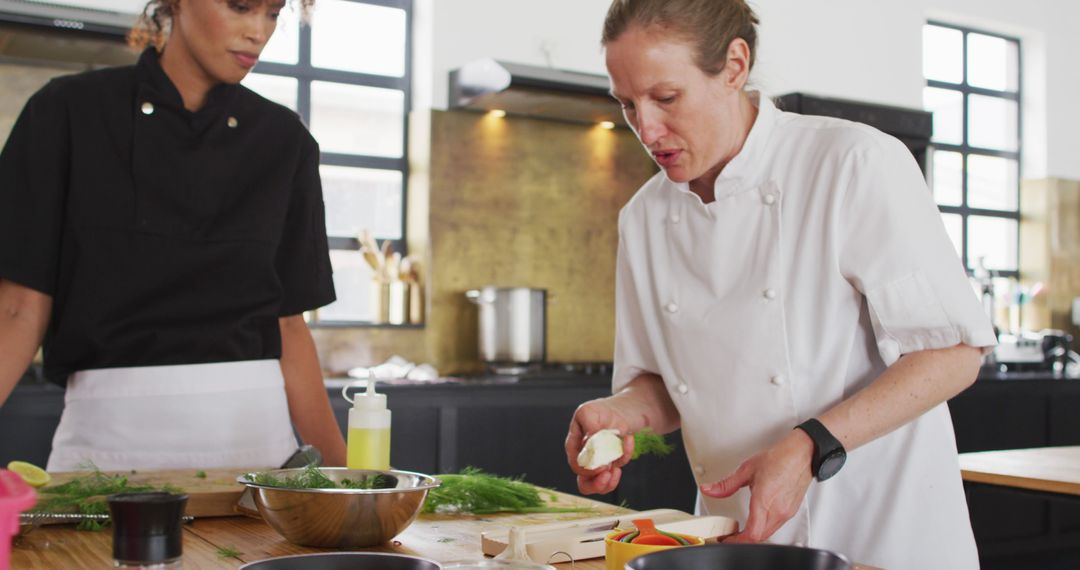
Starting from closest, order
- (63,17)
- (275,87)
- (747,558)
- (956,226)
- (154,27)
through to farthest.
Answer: (747,558)
(154,27)
(63,17)
(275,87)
(956,226)

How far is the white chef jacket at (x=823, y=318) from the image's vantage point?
4.94ft

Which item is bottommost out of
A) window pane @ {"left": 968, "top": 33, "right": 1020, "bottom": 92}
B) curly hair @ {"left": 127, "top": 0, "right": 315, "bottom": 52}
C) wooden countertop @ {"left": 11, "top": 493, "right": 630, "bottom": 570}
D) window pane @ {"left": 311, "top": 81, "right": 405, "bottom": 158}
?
wooden countertop @ {"left": 11, "top": 493, "right": 630, "bottom": 570}

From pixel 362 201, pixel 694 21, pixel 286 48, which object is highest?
pixel 286 48

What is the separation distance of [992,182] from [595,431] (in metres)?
6.43

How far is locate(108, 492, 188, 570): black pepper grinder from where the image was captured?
0.94m

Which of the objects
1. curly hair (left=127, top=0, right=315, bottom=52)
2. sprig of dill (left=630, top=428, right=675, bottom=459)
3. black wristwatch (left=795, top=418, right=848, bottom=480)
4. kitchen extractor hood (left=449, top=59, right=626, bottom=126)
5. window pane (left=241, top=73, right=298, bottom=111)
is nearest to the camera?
black wristwatch (left=795, top=418, right=848, bottom=480)

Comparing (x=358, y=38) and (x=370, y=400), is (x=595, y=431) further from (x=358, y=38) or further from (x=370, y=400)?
(x=358, y=38)

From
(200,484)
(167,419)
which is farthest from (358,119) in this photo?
(200,484)

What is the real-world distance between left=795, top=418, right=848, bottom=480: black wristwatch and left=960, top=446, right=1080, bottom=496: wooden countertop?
1186mm

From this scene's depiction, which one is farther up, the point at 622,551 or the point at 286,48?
the point at 286,48

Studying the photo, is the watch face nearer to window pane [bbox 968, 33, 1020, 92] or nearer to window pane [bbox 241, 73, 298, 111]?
window pane [bbox 241, 73, 298, 111]

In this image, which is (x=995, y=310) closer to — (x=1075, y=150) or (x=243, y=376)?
(x=1075, y=150)

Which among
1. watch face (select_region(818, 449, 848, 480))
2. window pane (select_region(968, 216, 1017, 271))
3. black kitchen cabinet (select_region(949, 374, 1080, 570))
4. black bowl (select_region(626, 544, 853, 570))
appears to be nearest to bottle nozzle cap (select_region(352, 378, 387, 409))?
watch face (select_region(818, 449, 848, 480))

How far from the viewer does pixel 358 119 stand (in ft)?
17.4
